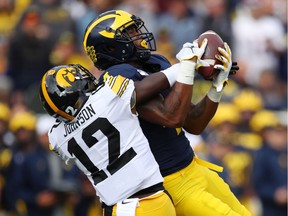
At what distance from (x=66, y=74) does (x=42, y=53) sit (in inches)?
250

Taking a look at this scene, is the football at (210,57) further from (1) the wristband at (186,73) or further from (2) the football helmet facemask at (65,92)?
(2) the football helmet facemask at (65,92)

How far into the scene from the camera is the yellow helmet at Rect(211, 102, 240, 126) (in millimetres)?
11062

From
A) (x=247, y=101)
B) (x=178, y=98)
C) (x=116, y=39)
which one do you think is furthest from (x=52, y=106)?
(x=247, y=101)

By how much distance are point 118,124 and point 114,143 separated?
0.42ft

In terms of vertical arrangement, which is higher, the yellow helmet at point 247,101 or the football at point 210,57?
the football at point 210,57

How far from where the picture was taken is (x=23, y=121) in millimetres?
11047

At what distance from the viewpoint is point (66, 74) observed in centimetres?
605

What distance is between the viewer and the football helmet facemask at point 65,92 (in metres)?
5.99

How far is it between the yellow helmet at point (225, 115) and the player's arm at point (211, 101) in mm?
4476

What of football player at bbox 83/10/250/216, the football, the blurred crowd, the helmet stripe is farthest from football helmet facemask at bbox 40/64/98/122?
the blurred crowd

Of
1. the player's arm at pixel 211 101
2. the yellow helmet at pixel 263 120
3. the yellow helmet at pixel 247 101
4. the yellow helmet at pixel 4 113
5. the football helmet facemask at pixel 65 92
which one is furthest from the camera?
the yellow helmet at pixel 247 101

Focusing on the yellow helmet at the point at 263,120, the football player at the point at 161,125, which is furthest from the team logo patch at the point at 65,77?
the yellow helmet at the point at 263,120

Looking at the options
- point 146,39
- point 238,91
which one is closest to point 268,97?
point 238,91

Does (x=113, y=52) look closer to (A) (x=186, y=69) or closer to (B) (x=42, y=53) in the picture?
(A) (x=186, y=69)
